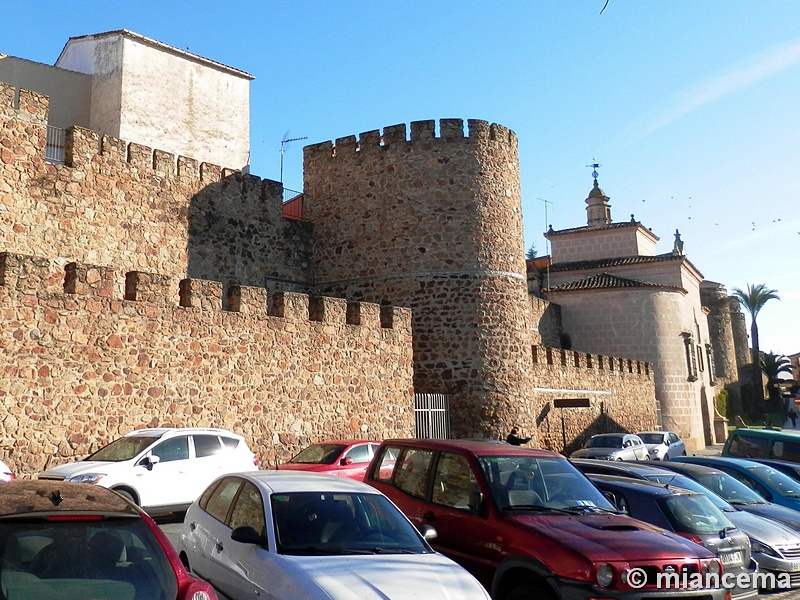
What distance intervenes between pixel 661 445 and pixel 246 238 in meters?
12.8

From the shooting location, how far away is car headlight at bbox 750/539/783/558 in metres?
7.96

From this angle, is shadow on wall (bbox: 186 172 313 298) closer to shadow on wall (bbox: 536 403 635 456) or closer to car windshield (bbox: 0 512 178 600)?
shadow on wall (bbox: 536 403 635 456)

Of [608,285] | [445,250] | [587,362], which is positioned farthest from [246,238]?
[608,285]

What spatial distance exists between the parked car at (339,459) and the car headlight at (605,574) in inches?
282

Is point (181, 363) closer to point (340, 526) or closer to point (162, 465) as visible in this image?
point (162, 465)

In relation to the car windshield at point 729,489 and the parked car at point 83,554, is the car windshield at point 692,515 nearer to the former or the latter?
the car windshield at point 729,489

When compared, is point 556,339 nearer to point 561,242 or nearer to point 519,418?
point 561,242

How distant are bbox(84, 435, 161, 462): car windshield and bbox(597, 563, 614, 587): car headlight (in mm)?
6981

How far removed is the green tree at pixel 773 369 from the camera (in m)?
55.1

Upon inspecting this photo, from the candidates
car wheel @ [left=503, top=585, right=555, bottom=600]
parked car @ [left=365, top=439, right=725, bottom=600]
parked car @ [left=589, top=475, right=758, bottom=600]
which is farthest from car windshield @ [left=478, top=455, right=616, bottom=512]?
parked car @ [left=589, top=475, right=758, bottom=600]

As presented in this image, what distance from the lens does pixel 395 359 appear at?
1666 cm

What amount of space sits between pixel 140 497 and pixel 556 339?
2272 centimetres

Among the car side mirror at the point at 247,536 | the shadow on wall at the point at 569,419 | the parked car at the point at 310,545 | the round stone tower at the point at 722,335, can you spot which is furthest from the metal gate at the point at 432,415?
the round stone tower at the point at 722,335

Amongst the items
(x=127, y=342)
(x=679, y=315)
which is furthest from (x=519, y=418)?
(x=679, y=315)
